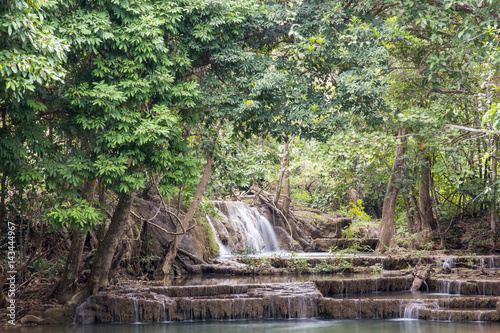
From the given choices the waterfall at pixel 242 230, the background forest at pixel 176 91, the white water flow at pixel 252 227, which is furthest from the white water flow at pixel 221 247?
the background forest at pixel 176 91

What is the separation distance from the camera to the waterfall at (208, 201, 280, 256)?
69.7ft

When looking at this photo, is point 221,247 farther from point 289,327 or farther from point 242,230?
point 289,327

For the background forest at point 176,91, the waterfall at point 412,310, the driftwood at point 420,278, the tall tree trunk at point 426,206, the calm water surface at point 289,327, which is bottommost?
the calm water surface at point 289,327

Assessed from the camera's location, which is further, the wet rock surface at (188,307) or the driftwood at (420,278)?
the driftwood at (420,278)

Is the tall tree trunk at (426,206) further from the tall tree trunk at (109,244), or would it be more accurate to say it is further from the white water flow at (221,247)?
the tall tree trunk at (109,244)

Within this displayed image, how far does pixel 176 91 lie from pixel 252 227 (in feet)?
47.0

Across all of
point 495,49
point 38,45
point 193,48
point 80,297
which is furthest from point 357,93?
point 80,297

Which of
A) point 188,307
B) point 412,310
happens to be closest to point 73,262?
point 188,307

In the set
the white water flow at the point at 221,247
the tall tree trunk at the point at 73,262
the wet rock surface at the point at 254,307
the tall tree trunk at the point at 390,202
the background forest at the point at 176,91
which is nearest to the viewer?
the background forest at the point at 176,91

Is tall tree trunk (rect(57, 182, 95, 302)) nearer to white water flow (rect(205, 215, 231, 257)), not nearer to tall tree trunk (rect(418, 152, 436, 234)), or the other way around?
white water flow (rect(205, 215, 231, 257))

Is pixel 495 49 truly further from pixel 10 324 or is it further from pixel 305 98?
pixel 10 324

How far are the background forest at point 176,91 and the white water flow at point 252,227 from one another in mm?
6281

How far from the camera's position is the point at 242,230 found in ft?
74.2

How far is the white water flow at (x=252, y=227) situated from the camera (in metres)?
22.7
